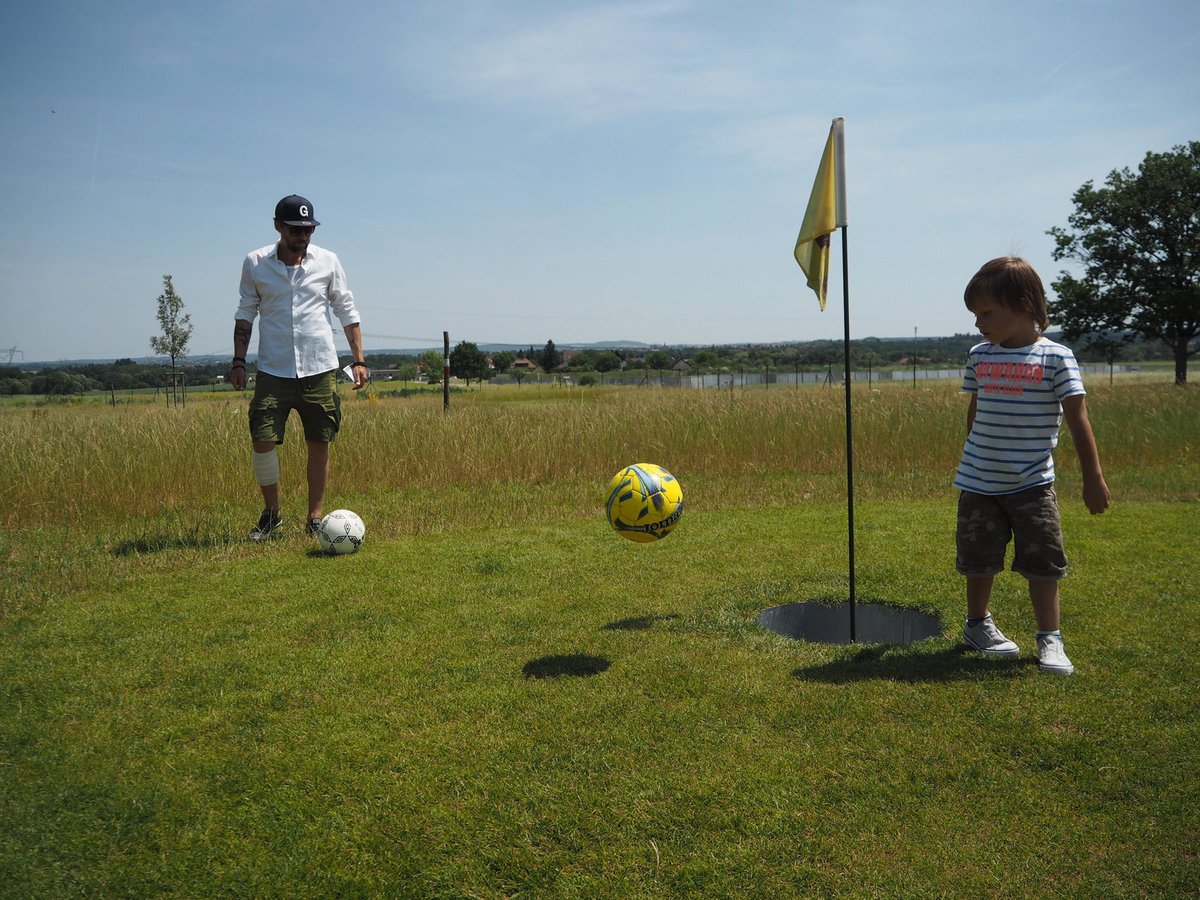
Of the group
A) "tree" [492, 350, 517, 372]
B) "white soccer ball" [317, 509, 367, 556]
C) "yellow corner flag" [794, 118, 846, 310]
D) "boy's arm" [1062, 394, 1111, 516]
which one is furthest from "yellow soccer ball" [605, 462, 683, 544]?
"tree" [492, 350, 517, 372]

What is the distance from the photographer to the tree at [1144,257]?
3528 centimetres

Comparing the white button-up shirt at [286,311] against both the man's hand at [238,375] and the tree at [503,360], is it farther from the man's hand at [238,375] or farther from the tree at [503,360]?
the tree at [503,360]

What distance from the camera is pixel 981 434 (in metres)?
3.41

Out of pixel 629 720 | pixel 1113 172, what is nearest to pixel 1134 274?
pixel 1113 172

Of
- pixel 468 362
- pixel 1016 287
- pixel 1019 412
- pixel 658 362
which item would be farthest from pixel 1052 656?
pixel 658 362

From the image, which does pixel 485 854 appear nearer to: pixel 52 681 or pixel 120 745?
pixel 120 745

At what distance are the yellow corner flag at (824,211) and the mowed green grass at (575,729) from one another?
176cm

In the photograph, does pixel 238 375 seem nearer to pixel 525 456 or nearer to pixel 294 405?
pixel 294 405

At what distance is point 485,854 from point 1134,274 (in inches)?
1698

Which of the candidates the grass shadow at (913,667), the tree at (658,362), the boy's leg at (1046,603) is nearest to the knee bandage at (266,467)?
the grass shadow at (913,667)

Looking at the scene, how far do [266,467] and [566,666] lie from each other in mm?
3433

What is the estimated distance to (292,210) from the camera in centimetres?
557

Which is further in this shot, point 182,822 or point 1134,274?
point 1134,274

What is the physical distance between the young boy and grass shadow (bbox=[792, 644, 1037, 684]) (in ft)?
0.58
